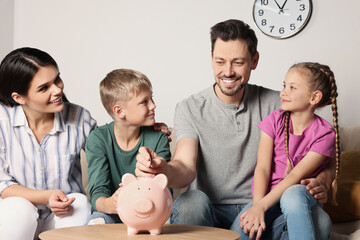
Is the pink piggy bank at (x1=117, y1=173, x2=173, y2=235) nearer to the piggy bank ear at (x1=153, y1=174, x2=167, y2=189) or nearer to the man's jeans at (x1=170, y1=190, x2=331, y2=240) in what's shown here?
the piggy bank ear at (x1=153, y1=174, x2=167, y2=189)

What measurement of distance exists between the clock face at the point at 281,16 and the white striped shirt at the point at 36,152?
1683mm

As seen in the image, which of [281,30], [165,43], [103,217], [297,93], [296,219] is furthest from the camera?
[165,43]

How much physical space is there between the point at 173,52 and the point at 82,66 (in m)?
0.81

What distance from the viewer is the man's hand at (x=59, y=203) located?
1.88m

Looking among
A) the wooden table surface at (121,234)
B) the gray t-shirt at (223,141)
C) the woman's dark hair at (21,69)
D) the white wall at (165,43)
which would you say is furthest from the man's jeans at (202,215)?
the white wall at (165,43)

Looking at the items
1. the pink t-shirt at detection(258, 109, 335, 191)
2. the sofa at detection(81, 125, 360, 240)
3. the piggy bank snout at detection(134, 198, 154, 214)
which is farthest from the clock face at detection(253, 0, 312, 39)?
the piggy bank snout at detection(134, 198, 154, 214)

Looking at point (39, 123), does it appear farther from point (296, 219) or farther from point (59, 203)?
point (296, 219)

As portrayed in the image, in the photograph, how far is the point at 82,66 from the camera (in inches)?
159

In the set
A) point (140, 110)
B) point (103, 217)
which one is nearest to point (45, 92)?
point (140, 110)

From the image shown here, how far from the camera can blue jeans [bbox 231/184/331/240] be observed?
167 centimetres

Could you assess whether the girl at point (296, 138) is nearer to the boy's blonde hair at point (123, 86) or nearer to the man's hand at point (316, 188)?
the man's hand at point (316, 188)

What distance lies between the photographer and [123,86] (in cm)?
204

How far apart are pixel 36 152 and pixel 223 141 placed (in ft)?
2.47

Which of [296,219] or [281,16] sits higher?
[281,16]
